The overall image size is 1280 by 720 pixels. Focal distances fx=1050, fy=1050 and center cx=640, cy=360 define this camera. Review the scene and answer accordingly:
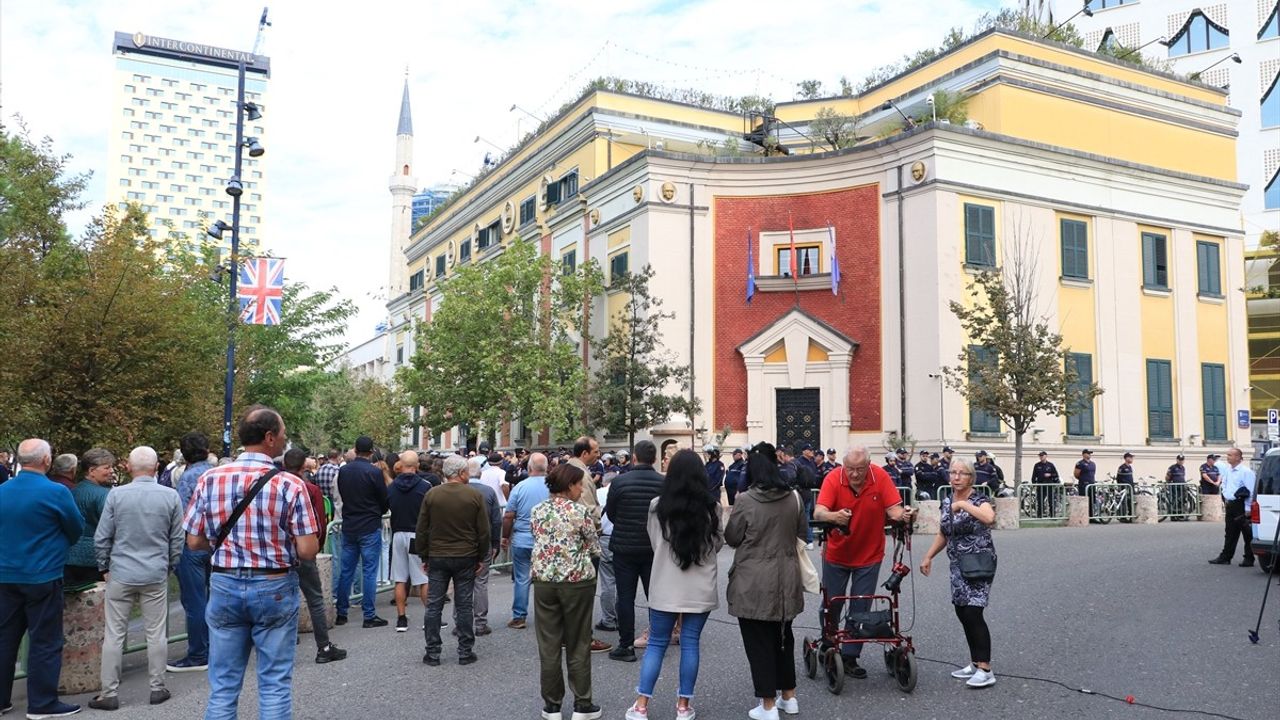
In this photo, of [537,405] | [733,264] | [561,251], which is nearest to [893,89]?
[733,264]

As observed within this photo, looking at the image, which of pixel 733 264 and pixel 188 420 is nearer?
pixel 188 420

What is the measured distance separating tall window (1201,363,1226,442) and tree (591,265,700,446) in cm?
1519

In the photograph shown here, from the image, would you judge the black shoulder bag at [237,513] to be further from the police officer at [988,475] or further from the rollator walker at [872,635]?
the police officer at [988,475]

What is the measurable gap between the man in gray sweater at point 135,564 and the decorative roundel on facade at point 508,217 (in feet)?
112

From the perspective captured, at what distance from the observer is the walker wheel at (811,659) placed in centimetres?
831

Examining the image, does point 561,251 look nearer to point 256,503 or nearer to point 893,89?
point 893,89

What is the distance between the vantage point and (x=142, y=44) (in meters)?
139

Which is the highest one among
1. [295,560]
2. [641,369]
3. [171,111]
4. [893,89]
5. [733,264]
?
[171,111]

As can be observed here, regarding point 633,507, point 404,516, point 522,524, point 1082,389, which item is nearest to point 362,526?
point 404,516

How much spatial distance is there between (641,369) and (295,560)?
22.6m

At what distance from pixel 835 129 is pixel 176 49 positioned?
132 metres

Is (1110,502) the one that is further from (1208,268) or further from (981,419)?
(1208,268)

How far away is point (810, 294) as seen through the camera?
98.3ft

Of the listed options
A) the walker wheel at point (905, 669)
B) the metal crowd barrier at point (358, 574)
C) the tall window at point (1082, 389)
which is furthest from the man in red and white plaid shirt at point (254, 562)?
the tall window at point (1082, 389)
